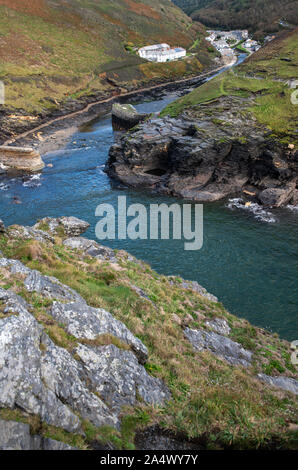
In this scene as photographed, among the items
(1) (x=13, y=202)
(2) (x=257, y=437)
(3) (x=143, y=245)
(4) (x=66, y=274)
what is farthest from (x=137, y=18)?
(2) (x=257, y=437)

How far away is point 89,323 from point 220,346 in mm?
10545

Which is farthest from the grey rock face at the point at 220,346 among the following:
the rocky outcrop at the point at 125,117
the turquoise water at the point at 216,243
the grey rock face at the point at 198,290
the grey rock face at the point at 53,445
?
the rocky outcrop at the point at 125,117

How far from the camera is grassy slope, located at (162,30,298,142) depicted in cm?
6134

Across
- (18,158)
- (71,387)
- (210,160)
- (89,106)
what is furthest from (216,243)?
(89,106)

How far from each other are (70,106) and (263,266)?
83.1m

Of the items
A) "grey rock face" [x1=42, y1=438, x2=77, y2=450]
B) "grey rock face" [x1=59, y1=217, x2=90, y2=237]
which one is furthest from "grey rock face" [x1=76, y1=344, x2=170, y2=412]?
"grey rock face" [x1=59, y1=217, x2=90, y2=237]

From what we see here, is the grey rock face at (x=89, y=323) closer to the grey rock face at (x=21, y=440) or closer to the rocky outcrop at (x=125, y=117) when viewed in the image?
the grey rock face at (x=21, y=440)

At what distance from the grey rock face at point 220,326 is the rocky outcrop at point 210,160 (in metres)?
30.1

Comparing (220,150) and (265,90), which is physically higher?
(265,90)

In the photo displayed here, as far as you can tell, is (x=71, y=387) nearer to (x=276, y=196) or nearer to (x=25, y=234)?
(x=25, y=234)

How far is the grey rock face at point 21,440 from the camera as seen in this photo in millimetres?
8650

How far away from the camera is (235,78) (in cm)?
8206

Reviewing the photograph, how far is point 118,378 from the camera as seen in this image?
13.1 meters

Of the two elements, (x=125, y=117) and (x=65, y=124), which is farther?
(x=65, y=124)
